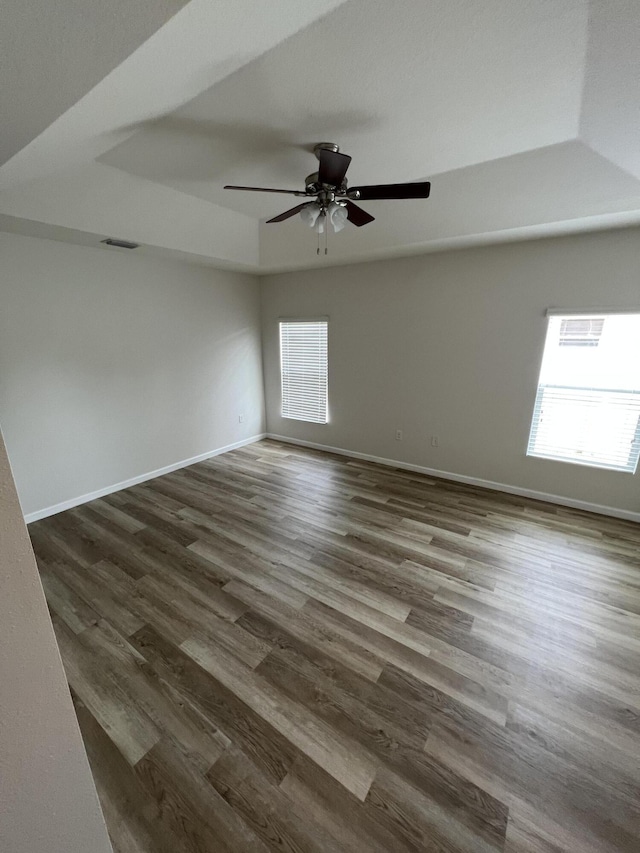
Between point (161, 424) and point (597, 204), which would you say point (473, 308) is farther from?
point (161, 424)

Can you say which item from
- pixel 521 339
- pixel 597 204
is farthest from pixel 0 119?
pixel 521 339

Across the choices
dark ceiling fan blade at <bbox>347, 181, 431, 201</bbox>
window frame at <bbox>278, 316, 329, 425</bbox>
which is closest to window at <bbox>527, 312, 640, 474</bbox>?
dark ceiling fan blade at <bbox>347, 181, 431, 201</bbox>

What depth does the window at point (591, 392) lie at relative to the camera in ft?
9.91

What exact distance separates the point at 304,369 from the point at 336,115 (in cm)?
310

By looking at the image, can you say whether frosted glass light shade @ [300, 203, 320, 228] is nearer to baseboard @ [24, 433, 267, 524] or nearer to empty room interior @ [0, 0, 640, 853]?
empty room interior @ [0, 0, 640, 853]

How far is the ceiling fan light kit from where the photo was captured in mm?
2006

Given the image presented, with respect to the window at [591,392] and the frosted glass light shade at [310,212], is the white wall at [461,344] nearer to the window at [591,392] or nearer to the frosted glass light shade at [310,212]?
the window at [591,392]

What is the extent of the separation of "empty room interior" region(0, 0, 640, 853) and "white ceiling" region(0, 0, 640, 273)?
16 mm

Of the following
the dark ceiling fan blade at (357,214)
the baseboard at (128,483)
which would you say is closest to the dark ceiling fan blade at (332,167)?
the dark ceiling fan blade at (357,214)

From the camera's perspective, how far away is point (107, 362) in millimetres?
3545

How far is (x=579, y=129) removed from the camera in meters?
2.06

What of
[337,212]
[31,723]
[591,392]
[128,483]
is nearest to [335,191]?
[337,212]

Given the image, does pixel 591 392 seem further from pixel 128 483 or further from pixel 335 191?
pixel 128 483

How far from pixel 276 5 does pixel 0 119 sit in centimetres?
134
